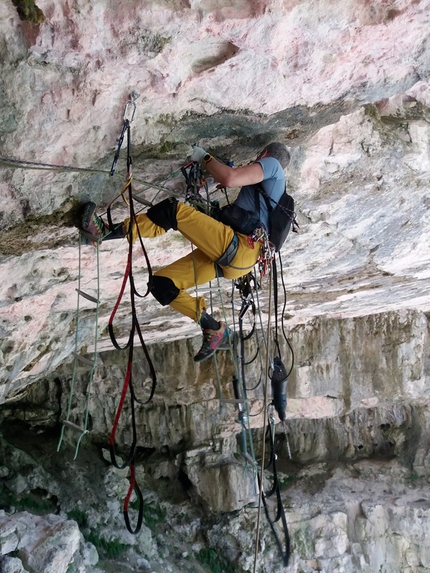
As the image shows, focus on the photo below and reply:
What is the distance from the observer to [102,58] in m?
2.10

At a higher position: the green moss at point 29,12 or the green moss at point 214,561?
the green moss at point 29,12

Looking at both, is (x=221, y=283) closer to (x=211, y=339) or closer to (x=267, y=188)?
(x=211, y=339)

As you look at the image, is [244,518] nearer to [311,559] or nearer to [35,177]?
[311,559]

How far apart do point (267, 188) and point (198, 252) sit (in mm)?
631

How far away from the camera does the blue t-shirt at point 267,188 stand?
2.79 metres

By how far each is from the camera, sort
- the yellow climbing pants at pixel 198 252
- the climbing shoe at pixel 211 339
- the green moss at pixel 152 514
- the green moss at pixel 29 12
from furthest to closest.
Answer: the green moss at pixel 152 514, the climbing shoe at pixel 211 339, the yellow climbing pants at pixel 198 252, the green moss at pixel 29 12

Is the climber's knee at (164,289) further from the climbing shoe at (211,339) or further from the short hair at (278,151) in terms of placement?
the short hair at (278,151)

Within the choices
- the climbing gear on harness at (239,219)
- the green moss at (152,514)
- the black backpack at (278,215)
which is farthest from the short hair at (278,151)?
the green moss at (152,514)

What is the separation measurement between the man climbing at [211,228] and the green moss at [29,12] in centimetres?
98

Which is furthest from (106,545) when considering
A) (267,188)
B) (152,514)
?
(267,188)

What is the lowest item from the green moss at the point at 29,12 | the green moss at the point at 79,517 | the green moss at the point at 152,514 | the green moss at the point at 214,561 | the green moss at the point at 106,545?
the green moss at the point at 214,561

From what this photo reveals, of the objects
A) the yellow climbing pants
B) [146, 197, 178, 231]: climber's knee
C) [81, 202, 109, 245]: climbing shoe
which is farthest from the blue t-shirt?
[81, 202, 109, 245]: climbing shoe

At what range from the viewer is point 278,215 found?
3.10 m

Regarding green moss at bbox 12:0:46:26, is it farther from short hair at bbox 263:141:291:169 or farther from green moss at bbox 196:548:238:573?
green moss at bbox 196:548:238:573
